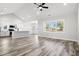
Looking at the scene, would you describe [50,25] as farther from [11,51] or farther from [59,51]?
[11,51]

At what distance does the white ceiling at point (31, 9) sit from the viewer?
188 cm

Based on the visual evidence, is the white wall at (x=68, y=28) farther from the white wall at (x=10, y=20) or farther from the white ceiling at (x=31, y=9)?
the white wall at (x=10, y=20)

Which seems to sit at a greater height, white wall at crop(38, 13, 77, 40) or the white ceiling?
the white ceiling

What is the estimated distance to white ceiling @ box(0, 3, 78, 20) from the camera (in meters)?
1.88

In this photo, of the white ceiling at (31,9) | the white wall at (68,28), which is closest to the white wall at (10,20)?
the white ceiling at (31,9)

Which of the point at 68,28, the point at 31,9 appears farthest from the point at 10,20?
the point at 68,28

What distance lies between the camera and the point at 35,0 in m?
1.92

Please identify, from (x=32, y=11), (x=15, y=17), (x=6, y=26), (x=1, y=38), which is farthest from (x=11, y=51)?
(x=32, y=11)

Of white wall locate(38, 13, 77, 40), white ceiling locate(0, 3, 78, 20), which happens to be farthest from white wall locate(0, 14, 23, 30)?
white wall locate(38, 13, 77, 40)

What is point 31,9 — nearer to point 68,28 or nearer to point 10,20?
point 10,20

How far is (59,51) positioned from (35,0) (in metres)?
1.00

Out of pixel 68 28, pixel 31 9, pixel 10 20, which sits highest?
pixel 31 9

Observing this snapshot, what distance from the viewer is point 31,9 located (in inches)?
76.9

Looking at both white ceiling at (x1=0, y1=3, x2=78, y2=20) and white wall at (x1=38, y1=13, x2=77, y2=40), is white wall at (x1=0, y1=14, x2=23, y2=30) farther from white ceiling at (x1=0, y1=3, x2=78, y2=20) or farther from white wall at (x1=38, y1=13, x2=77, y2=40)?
white wall at (x1=38, y1=13, x2=77, y2=40)
